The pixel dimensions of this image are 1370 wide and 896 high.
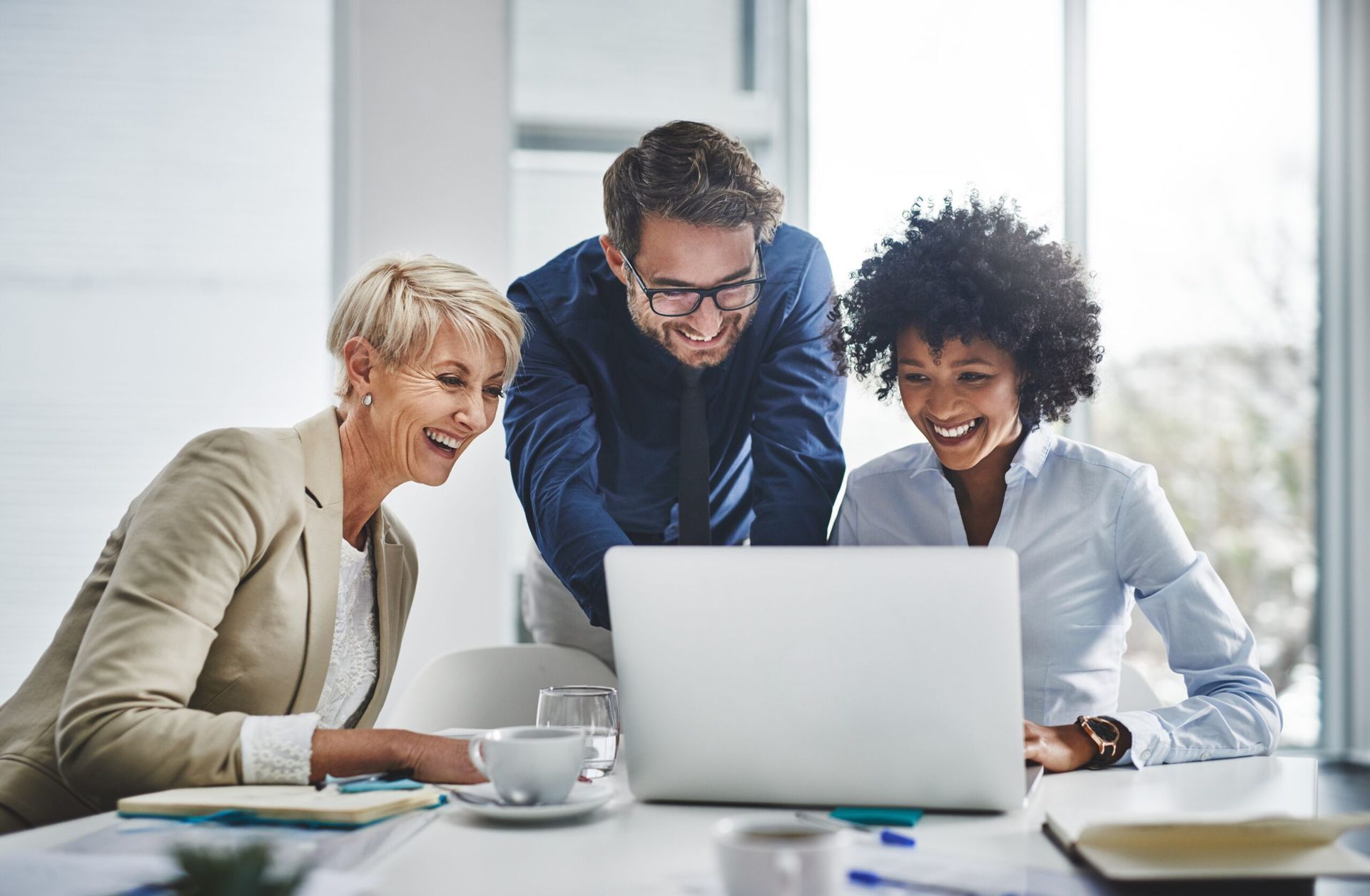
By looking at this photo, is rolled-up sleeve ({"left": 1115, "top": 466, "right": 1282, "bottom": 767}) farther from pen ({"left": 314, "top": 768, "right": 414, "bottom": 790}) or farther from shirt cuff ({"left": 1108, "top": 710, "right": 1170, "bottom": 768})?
pen ({"left": 314, "top": 768, "right": 414, "bottom": 790})

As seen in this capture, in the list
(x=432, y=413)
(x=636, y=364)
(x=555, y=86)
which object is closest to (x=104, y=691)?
(x=432, y=413)

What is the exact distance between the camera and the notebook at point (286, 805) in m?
0.93

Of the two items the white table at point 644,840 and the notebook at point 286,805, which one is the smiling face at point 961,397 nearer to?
the white table at point 644,840

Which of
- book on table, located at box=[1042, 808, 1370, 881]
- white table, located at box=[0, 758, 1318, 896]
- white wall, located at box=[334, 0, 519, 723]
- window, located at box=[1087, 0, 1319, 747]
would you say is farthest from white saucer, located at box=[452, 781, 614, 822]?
window, located at box=[1087, 0, 1319, 747]

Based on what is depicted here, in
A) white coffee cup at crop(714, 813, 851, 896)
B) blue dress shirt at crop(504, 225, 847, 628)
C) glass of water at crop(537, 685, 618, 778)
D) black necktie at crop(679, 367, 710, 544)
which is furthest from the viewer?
black necktie at crop(679, 367, 710, 544)

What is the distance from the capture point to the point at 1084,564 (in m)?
1.65

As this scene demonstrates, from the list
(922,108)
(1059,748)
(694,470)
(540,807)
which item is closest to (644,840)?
(540,807)

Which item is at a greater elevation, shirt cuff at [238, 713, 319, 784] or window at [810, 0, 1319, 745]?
window at [810, 0, 1319, 745]

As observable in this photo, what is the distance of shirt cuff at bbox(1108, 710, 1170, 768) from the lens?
1.23 metres

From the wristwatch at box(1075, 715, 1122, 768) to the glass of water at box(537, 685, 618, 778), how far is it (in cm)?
55

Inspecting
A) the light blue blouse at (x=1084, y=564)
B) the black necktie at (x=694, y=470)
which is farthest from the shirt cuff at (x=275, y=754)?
the black necktie at (x=694, y=470)

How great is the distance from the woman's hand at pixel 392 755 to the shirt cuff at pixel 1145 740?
0.75m

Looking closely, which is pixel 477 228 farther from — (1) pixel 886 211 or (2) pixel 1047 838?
(2) pixel 1047 838

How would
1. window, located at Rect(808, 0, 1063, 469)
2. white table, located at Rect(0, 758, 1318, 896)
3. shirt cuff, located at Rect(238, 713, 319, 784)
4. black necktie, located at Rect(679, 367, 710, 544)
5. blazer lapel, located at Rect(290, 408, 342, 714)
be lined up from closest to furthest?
white table, located at Rect(0, 758, 1318, 896), shirt cuff, located at Rect(238, 713, 319, 784), blazer lapel, located at Rect(290, 408, 342, 714), black necktie, located at Rect(679, 367, 710, 544), window, located at Rect(808, 0, 1063, 469)
